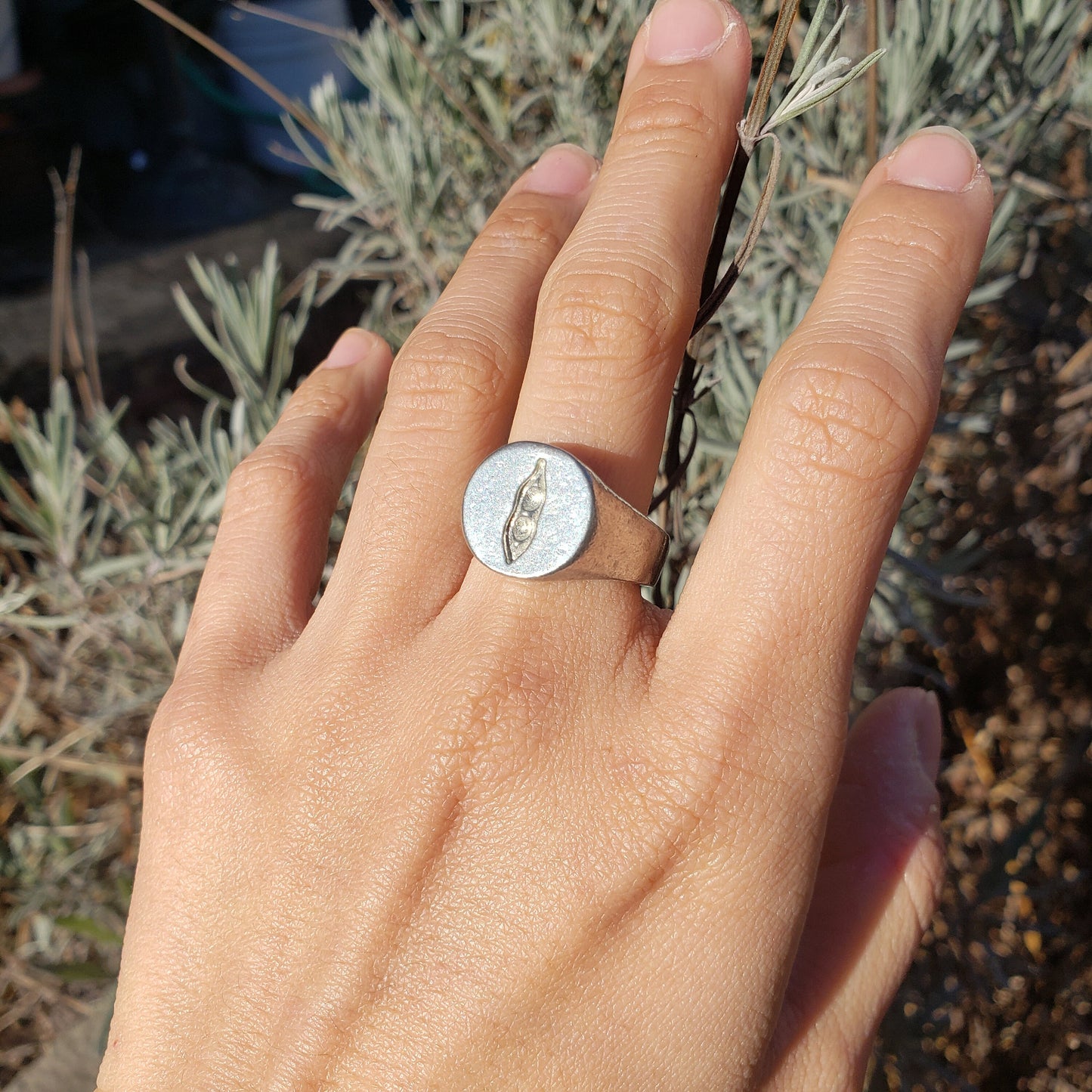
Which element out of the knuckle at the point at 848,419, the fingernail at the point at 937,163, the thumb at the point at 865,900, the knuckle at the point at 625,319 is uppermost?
the fingernail at the point at 937,163

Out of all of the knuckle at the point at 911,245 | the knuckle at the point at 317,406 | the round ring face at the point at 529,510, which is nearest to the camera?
the round ring face at the point at 529,510

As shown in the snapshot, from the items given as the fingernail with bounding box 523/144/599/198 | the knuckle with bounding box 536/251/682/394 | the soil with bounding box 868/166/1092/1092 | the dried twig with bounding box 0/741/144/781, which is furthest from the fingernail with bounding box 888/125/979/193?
the dried twig with bounding box 0/741/144/781

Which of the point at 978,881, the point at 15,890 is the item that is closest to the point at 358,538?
the point at 978,881

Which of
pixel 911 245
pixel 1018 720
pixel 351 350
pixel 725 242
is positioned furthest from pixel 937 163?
pixel 1018 720

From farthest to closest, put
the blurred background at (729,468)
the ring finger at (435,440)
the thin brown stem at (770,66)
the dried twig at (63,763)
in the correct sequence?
the dried twig at (63,763), the blurred background at (729,468), the ring finger at (435,440), the thin brown stem at (770,66)

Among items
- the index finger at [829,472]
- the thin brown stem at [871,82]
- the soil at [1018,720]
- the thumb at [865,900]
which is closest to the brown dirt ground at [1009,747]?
the soil at [1018,720]

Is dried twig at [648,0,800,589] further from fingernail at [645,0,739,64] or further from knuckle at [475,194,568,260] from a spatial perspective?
knuckle at [475,194,568,260]

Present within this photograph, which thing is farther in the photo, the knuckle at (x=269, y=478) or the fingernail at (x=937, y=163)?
the knuckle at (x=269, y=478)

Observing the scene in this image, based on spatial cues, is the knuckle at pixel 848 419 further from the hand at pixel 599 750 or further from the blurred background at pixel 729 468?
the blurred background at pixel 729 468
